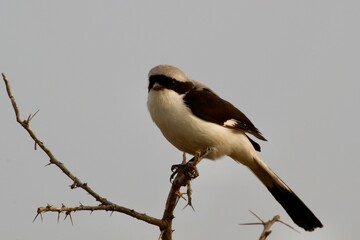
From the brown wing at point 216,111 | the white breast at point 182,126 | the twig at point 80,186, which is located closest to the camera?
the twig at point 80,186

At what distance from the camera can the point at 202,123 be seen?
17.8 ft

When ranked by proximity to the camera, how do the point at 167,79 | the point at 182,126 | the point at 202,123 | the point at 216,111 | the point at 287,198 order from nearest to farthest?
the point at 182,126 → the point at 202,123 → the point at 167,79 → the point at 216,111 → the point at 287,198

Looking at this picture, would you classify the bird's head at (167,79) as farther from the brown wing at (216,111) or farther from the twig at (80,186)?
the twig at (80,186)

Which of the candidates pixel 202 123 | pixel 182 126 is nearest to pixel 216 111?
pixel 202 123

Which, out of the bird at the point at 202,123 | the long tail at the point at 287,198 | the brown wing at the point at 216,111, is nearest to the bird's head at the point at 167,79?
the bird at the point at 202,123

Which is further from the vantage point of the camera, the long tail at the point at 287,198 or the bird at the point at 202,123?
the long tail at the point at 287,198

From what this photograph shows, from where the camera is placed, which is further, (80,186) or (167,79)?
(167,79)

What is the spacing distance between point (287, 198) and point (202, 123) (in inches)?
59.9

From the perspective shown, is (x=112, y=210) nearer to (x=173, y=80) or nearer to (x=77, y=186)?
(x=77, y=186)

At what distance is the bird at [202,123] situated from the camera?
5352mm

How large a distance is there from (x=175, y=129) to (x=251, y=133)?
0.99m

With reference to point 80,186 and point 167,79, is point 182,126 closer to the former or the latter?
point 167,79

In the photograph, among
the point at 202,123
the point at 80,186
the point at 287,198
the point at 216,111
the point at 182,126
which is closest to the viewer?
the point at 80,186

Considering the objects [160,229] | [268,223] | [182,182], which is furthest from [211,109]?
[268,223]
